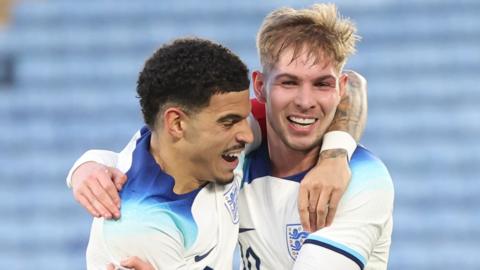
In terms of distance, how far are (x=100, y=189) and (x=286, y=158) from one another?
60 cm

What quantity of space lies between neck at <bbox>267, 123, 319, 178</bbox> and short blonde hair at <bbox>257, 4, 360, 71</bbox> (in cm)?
22

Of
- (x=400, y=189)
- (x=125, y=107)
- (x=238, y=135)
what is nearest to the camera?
(x=238, y=135)

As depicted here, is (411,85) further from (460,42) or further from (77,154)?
(77,154)

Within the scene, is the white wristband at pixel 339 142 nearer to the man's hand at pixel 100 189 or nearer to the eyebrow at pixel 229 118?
the eyebrow at pixel 229 118

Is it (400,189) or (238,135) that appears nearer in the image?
(238,135)

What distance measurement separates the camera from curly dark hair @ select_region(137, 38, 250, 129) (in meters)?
2.48

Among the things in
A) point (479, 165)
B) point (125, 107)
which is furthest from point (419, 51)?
point (125, 107)

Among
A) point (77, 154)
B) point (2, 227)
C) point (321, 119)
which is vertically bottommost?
point (321, 119)

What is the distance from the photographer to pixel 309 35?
8.95 feet

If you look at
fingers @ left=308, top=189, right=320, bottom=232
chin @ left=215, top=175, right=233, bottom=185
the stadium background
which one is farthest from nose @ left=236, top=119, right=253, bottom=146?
the stadium background

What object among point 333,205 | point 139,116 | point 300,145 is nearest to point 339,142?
point 300,145

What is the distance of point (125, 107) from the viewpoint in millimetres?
8195

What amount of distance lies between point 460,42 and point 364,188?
598cm

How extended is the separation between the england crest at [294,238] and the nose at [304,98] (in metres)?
0.33
